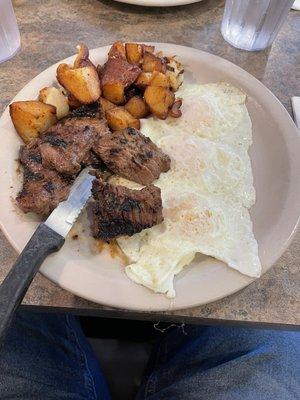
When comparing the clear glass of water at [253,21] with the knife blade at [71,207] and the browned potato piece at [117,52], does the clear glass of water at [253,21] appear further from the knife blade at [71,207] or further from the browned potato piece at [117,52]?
→ the knife blade at [71,207]

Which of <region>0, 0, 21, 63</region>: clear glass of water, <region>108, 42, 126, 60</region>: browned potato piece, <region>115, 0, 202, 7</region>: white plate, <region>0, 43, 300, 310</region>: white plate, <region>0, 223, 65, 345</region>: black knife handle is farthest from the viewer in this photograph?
<region>115, 0, 202, 7</region>: white plate

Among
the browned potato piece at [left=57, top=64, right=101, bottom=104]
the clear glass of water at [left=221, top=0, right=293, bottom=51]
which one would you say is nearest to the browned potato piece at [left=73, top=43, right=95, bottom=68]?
the browned potato piece at [left=57, top=64, right=101, bottom=104]

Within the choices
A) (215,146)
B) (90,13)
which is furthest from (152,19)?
(215,146)

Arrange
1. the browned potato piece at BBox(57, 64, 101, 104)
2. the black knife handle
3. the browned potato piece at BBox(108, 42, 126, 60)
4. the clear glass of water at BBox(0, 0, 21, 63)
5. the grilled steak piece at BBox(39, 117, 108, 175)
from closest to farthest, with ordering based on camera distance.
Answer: the black knife handle → the grilled steak piece at BBox(39, 117, 108, 175) → the browned potato piece at BBox(57, 64, 101, 104) → the browned potato piece at BBox(108, 42, 126, 60) → the clear glass of water at BBox(0, 0, 21, 63)

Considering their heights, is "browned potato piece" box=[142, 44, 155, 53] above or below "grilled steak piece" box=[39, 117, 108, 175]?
above

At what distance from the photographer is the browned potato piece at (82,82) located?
120 cm

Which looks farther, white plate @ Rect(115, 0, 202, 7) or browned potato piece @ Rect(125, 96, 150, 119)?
white plate @ Rect(115, 0, 202, 7)

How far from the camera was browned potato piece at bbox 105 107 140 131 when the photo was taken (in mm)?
1215

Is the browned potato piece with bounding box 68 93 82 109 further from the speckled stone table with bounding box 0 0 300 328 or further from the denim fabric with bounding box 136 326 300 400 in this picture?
the denim fabric with bounding box 136 326 300 400

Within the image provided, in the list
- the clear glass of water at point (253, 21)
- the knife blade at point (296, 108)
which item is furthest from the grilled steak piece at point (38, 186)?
the clear glass of water at point (253, 21)

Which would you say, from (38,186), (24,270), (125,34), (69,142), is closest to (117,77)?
(69,142)

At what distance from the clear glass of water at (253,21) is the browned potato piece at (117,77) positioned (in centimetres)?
62

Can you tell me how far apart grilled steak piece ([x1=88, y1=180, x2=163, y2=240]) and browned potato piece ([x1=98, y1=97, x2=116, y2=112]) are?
0.35 meters

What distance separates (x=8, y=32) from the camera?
5.05 feet
